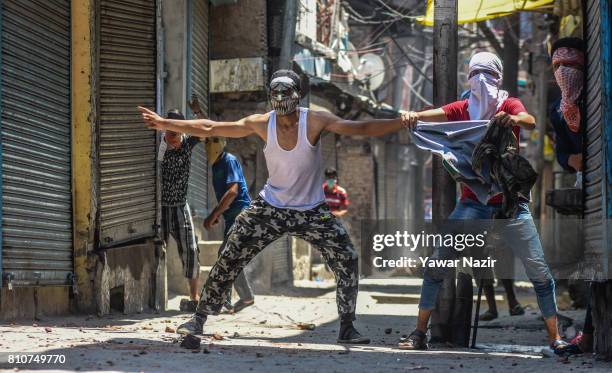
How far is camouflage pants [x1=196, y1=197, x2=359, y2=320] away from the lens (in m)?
6.49

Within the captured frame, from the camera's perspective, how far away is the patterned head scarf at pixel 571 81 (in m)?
6.90

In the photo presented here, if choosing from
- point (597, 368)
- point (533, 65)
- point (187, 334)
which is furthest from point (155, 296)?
point (533, 65)

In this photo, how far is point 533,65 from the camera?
68.5 ft

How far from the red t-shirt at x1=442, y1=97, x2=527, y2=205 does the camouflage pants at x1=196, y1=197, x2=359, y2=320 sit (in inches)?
33.5

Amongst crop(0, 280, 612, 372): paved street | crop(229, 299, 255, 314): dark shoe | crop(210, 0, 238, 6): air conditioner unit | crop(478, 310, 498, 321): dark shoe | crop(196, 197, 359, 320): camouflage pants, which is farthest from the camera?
crop(210, 0, 238, 6): air conditioner unit

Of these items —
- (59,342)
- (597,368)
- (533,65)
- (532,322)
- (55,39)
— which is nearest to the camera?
(597,368)

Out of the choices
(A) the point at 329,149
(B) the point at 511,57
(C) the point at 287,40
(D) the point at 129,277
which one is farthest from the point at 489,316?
(A) the point at 329,149

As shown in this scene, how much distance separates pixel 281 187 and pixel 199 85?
21.2 ft

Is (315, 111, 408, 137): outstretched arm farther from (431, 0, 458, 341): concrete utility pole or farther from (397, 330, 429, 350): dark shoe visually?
(397, 330, 429, 350): dark shoe

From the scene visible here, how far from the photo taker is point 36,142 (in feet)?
25.1

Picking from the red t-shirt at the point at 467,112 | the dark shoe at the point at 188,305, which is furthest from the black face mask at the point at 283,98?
the dark shoe at the point at 188,305

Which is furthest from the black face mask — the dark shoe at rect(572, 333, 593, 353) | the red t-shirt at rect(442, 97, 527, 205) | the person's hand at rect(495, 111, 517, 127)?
the dark shoe at rect(572, 333, 593, 353)

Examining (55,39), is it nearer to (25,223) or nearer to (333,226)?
(25,223)

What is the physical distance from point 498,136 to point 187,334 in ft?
7.56
